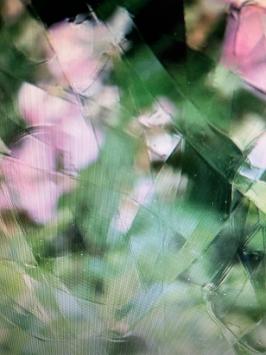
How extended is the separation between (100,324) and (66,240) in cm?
8

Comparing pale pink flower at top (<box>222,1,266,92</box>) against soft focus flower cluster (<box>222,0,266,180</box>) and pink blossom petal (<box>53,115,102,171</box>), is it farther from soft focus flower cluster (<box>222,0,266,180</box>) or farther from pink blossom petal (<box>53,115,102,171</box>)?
pink blossom petal (<box>53,115,102,171</box>)

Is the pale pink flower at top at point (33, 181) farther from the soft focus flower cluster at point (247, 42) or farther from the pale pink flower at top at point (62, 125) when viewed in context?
the soft focus flower cluster at point (247, 42)

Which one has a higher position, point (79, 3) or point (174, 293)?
point (79, 3)

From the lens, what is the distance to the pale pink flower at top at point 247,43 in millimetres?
456

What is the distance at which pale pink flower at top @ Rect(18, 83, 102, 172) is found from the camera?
462 mm

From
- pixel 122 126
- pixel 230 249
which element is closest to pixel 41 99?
pixel 122 126

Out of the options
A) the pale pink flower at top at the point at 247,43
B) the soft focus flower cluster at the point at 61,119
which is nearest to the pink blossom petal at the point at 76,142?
the soft focus flower cluster at the point at 61,119

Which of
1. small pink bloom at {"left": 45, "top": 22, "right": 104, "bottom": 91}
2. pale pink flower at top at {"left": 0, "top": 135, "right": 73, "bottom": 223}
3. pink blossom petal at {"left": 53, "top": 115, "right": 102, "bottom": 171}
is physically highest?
small pink bloom at {"left": 45, "top": 22, "right": 104, "bottom": 91}

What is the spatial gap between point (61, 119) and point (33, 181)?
0.16ft

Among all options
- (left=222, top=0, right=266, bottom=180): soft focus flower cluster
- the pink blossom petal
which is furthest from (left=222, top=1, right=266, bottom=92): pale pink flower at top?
the pink blossom petal

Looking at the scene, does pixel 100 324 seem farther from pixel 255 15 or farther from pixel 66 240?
pixel 255 15

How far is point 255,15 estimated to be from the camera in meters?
0.46

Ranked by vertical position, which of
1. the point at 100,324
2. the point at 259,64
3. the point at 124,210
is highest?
the point at 259,64

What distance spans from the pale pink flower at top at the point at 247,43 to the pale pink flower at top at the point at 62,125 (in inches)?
4.0
